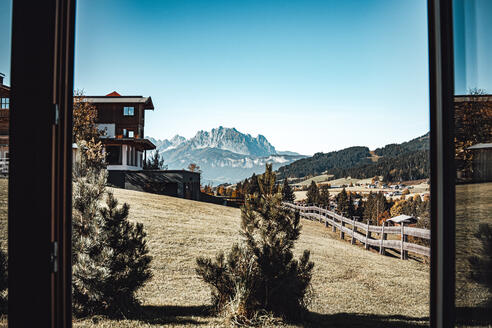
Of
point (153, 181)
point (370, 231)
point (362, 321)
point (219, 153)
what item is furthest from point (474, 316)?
point (219, 153)

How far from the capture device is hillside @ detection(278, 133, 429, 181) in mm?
7488

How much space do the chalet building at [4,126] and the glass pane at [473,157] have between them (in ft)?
5.11

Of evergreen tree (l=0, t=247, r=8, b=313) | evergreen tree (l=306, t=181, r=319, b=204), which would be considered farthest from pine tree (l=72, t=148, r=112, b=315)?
evergreen tree (l=306, t=181, r=319, b=204)

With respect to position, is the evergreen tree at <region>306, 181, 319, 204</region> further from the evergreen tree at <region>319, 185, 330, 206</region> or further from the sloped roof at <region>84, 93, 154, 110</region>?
the sloped roof at <region>84, 93, 154, 110</region>

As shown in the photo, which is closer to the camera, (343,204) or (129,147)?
(343,204)

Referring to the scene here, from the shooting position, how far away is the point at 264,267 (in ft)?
9.29

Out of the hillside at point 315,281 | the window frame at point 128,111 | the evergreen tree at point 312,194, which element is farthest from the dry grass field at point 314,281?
the window frame at point 128,111

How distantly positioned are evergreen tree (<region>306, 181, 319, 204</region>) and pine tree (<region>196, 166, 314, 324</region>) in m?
6.14

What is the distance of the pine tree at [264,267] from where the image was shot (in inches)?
112

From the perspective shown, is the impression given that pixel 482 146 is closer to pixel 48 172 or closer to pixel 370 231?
pixel 48 172

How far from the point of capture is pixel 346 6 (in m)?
7.68

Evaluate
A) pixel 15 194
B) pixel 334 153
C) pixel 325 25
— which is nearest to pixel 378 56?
pixel 325 25

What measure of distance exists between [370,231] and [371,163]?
1919 mm

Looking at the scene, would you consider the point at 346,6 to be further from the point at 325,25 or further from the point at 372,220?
the point at 372,220
